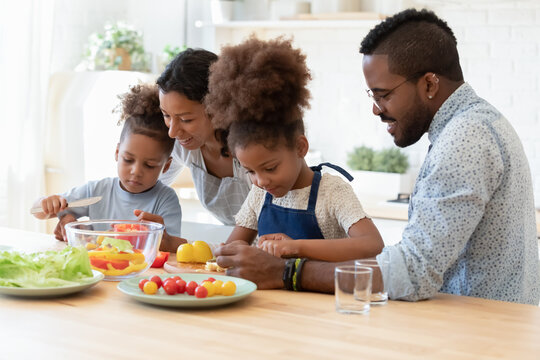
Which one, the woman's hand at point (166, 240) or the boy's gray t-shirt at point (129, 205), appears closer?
the woman's hand at point (166, 240)

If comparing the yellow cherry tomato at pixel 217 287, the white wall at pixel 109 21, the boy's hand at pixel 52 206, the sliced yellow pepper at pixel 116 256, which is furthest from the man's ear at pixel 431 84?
the white wall at pixel 109 21

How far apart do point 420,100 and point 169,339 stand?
0.90 meters

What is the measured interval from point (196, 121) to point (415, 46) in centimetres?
79

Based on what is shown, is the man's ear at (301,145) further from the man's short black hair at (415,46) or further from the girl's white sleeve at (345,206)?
the man's short black hair at (415,46)

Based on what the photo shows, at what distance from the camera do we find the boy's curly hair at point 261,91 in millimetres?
1973

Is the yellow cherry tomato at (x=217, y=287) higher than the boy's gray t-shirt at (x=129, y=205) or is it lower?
lower

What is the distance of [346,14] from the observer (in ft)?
14.7

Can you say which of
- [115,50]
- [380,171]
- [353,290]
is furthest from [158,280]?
[380,171]

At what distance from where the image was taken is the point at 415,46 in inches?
72.9

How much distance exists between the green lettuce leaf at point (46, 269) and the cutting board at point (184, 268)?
27 centimetres

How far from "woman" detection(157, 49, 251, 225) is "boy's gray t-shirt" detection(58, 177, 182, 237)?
194 mm

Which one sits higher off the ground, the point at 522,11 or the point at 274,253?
the point at 522,11

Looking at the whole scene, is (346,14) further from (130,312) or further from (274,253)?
(130,312)

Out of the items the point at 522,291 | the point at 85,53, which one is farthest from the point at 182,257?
the point at 85,53
